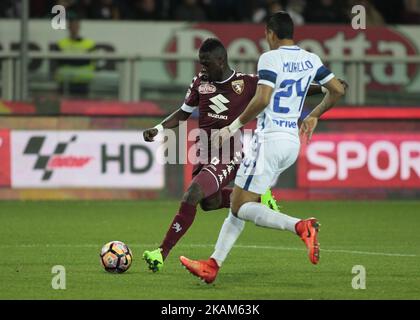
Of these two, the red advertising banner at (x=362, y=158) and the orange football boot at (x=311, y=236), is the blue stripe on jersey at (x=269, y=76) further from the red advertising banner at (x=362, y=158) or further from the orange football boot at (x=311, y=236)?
the red advertising banner at (x=362, y=158)

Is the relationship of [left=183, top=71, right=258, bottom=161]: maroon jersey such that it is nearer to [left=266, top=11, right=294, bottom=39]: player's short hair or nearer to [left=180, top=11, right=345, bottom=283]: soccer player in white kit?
[left=180, top=11, right=345, bottom=283]: soccer player in white kit

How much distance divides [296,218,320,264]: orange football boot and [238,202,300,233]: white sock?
130 mm

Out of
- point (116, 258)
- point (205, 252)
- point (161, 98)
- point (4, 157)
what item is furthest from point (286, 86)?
point (161, 98)

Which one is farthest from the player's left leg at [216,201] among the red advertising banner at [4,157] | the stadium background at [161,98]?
the red advertising banner at [4,157]

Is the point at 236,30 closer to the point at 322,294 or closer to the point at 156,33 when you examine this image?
the point at 156,33

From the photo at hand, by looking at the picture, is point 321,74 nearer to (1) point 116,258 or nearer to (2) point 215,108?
(2) point 215,108

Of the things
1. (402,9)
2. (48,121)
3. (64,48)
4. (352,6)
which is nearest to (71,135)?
(48,121)

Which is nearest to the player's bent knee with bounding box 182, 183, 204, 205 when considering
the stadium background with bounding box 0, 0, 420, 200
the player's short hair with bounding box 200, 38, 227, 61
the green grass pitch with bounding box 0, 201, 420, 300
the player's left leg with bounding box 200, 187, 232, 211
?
the player's left leg with bounding box 200, 187, 232, 211

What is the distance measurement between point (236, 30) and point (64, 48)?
9.49ft

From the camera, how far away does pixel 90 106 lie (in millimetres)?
17172

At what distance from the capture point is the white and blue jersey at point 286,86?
9.11 meters

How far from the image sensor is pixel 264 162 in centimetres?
918

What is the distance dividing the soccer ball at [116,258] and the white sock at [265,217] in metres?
1.19

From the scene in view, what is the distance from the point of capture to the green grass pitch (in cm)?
894
